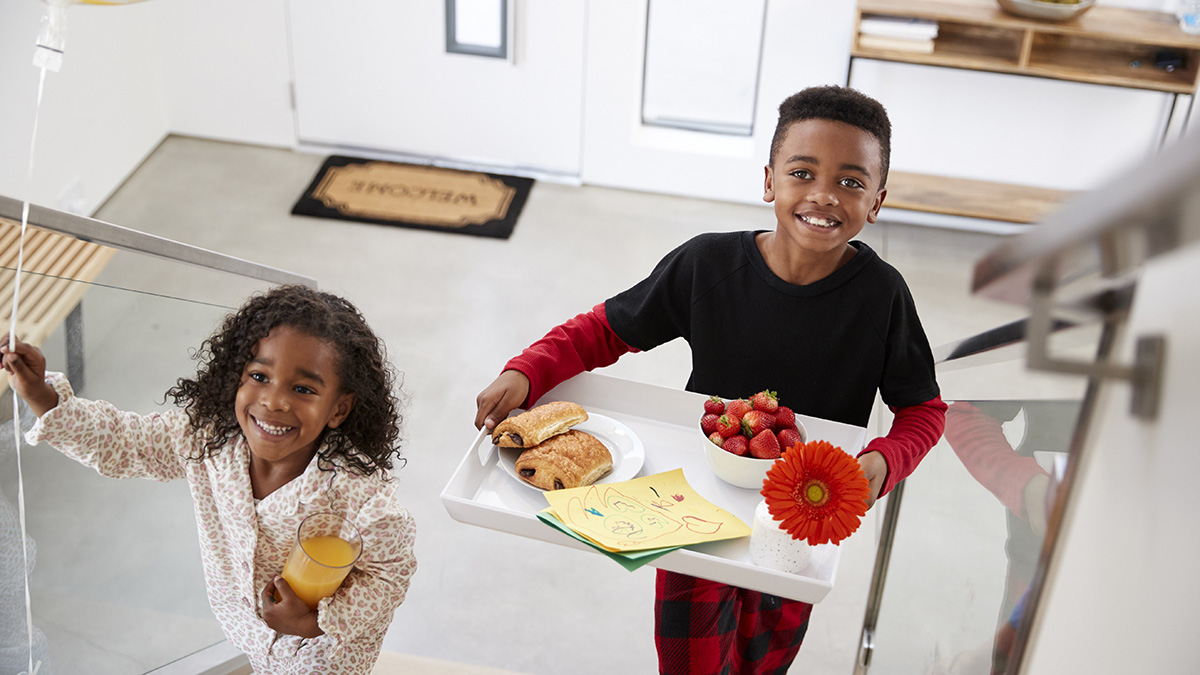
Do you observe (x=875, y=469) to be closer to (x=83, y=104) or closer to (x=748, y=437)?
(x=748, y=437)

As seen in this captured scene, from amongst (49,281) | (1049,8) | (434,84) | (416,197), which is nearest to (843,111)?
(49,281)

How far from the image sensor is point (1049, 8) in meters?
3.60

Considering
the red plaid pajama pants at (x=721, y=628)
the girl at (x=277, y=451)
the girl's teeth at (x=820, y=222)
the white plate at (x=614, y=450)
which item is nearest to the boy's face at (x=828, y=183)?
the girl's teeth at (x=820, y=222)

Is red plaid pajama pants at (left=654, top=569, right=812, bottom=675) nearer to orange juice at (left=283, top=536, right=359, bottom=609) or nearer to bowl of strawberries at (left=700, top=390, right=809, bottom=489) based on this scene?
bowl of strawberries at (left=700, top=390, right=809, bottom=489)

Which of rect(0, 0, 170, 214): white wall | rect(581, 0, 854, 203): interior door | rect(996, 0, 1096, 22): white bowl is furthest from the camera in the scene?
rect(581, 0, 854, 203): interior door

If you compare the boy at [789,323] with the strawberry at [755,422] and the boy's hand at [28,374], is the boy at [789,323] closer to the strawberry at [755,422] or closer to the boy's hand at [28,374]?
the strawberry at [755,422]

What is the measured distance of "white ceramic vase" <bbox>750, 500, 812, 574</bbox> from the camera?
1.19 m

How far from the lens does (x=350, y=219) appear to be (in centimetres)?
409

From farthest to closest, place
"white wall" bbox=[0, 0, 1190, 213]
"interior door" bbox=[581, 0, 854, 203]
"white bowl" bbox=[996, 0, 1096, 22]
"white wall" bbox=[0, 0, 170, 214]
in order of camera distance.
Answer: "interior door" bbox=[581, 0, 854, 203] → "white wall" bbox=[0, 0, 1190, 213] → "white bowl" bbox=[996, 0, 1096, 22] → "white wall" bbox=[0, 0, 170, 214]

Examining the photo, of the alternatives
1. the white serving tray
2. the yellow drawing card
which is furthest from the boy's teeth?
the yellow drawing card

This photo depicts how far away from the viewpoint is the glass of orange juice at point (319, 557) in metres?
1.28

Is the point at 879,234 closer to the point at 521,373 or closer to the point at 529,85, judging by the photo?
the point at 529,85

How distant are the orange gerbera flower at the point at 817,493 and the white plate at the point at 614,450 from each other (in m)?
0.30

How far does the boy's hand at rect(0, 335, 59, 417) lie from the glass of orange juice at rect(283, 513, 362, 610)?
1.32 feet
